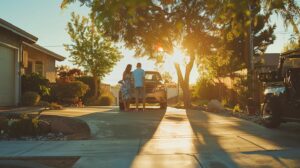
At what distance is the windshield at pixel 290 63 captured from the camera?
10719 millimetres

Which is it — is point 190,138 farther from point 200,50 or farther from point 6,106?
point 200,50

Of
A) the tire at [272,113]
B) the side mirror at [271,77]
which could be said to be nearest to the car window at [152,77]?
the side mirror at [271,77]

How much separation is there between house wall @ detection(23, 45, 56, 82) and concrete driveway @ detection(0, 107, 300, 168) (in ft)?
51.7

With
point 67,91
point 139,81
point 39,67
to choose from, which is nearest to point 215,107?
point 139,81

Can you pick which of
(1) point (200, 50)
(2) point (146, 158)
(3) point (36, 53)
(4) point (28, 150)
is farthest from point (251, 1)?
(3) point (36, 53)

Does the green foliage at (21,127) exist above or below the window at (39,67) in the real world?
below

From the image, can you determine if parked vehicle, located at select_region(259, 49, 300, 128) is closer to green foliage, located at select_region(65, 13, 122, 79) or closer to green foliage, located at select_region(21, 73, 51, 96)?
green foliage, located at select_region(21, 73, 51, 96)

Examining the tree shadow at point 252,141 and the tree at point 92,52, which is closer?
the tree shadow at point 252,141

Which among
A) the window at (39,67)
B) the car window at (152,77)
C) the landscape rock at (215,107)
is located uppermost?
the window at (39,67)

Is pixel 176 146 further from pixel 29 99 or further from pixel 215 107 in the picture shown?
pixel 29 99

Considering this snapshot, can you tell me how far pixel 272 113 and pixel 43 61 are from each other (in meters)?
20.2

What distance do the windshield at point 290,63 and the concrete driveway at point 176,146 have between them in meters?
1.38

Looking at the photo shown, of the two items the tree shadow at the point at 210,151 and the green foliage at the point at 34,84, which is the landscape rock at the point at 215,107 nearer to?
the tree shadow at the point at 210,151

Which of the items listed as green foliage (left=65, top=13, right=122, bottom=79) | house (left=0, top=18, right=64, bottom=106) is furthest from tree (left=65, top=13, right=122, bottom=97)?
house (left=0, top=18, right=64, bottom=106)
